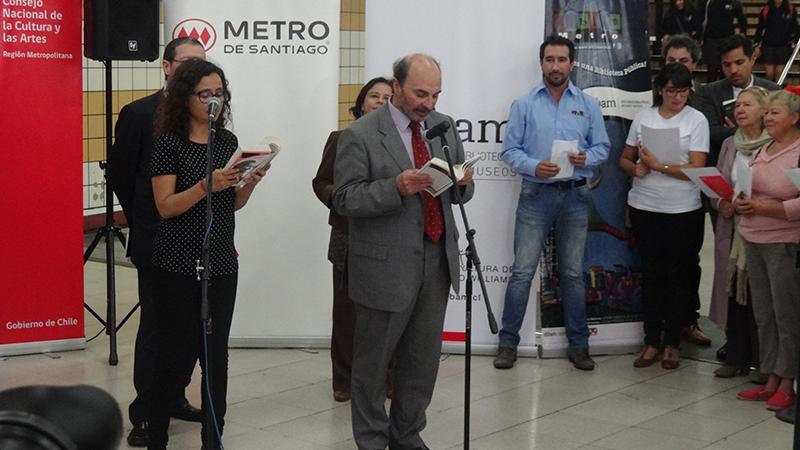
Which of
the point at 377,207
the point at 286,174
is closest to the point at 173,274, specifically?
the point at 377,207

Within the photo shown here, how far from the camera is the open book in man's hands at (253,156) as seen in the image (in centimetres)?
376

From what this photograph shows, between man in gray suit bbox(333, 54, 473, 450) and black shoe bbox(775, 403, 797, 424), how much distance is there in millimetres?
1845

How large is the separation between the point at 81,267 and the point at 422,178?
3.04 metres

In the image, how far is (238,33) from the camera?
236 inches

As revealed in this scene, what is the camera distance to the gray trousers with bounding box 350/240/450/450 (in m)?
4.27

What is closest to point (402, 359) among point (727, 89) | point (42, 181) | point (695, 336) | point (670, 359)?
point (670, 359)

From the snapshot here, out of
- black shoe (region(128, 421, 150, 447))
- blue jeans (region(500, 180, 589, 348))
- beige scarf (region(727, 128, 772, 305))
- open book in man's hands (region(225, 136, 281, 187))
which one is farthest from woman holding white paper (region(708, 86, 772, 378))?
black shoe (region(128, 421, 150, 447))

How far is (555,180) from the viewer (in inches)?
231

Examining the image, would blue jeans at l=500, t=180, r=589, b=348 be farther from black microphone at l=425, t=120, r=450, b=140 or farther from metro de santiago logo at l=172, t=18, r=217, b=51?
black microphone at l=425, t=120, r=450, b=140

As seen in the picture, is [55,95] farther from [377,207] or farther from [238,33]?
[377,207]

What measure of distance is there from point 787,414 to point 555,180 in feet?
5.43

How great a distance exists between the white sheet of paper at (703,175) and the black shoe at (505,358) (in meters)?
1.36

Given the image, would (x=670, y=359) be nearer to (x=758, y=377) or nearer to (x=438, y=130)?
(x=758, y=377)

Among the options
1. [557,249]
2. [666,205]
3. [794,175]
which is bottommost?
[557,249]
